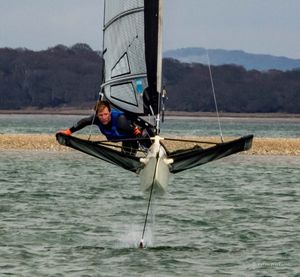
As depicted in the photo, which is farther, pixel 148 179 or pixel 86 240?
pixel 86 240

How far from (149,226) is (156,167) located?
606 centimetres

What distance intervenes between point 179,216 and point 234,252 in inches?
238

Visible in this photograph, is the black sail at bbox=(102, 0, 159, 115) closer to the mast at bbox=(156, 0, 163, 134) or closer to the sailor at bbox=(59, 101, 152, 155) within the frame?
the mast at bbox=(156, 0, 163, 134)

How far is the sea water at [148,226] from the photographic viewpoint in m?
17.5

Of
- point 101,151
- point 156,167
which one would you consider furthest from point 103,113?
point 156,167

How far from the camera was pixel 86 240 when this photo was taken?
2017 cm

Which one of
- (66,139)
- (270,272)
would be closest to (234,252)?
(270,272)

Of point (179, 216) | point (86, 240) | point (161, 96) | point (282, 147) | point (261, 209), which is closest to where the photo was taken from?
point (161, 96)

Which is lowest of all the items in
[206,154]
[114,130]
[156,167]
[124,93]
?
[156,167]

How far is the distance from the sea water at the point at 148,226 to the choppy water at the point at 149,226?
0.06 ft

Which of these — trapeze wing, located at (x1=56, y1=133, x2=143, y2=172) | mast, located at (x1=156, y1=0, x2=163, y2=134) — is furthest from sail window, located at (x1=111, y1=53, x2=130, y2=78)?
trapeze wing, located at (x1=56, y1=133, x2=143, y2=172)

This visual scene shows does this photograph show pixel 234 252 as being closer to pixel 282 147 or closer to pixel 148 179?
pixel 148 179

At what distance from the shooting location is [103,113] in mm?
16891

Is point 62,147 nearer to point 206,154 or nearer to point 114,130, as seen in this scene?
point 114,130
